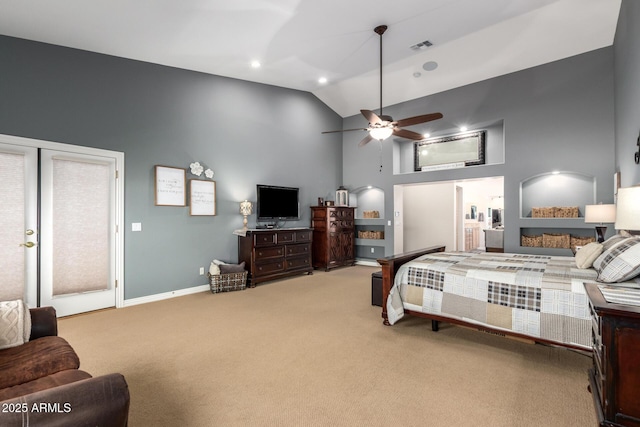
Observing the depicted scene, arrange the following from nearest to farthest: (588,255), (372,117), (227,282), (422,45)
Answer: (588,255) < (372,117) < (422,45) < (227,282)

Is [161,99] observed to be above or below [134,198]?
above

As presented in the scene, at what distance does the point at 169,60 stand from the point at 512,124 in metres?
5.84

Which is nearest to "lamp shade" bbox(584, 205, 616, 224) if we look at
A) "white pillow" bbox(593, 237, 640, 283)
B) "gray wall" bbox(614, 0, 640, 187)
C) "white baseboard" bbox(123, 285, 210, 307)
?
"gray wall" bbox(614, 0, 640, 187)

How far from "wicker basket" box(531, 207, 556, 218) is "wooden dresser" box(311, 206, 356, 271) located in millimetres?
3637

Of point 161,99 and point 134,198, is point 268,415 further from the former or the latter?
point 161,99

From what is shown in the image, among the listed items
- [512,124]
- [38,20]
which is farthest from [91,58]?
[512,124]

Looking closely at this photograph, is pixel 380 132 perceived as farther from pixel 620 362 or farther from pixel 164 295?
pixel 164 295

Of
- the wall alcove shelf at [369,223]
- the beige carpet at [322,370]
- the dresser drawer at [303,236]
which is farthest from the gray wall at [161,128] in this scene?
the wall alcove shelf at [369,223]

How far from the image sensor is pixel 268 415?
6.18 feet

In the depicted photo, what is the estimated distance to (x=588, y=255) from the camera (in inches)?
112

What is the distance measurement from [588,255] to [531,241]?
2996 millimetres

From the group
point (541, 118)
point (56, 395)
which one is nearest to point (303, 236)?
point (541, 118)

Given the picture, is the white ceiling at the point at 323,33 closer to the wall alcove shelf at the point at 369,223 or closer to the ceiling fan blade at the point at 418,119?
the ceiling fan blade at the point at 418,119

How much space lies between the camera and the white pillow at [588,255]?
2809mm
